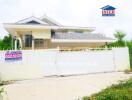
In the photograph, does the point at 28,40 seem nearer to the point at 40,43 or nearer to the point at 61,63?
the point at 40,43

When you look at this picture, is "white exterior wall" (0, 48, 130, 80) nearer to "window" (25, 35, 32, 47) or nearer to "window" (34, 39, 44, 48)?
"window" (34, 39, 44, 48)

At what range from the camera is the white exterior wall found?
17125 mm

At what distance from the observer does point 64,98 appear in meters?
10.5

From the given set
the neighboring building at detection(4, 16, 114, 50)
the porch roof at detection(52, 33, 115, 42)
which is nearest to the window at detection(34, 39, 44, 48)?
the neighboring building at detection(4, 16, 114, 50)

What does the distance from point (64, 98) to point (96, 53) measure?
29.8 feet

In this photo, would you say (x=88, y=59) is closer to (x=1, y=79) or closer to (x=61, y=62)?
(x=61, y=62)

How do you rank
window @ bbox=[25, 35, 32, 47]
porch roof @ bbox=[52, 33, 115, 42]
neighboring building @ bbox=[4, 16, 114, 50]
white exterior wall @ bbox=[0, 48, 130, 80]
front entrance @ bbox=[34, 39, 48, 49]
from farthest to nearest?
1. porch roof @ bbox=[52, 33, 115, 42]
2. window @ bbox=[25, 35, 32, 47]
3. front entrance @ bbox=[34, 39, 48, 49]
4. neighboring building @ bbox=[4, 16, 114, 50]
5. white exterior wall @ bbox=[0, 48, 130, 80]

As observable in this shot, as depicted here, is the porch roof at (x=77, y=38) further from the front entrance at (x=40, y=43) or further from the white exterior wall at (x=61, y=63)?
the white exterior wall at (x=61, y=63)

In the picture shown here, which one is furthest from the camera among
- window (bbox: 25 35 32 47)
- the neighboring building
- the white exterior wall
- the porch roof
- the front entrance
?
the porch roof

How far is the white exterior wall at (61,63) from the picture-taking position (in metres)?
17.1

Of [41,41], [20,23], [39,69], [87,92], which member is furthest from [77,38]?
[87,92]

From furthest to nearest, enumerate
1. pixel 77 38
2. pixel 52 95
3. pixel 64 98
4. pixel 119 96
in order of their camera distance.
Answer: pixel 77 38, pixel 52 95, pixel 64 98, pixel 119 96

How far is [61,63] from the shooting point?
18141 mm

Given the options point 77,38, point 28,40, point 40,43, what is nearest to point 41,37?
point 40,43
